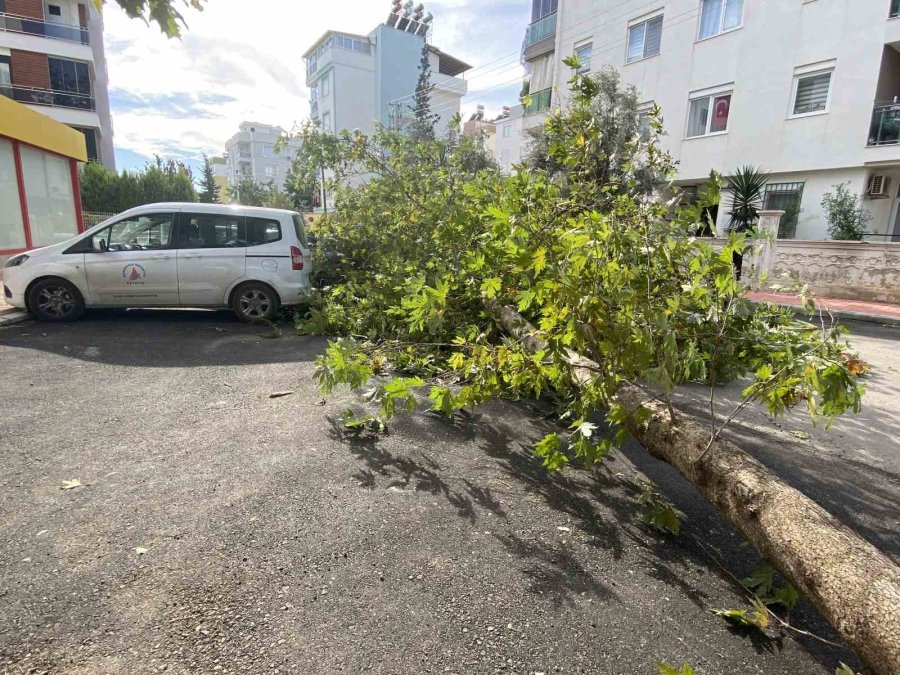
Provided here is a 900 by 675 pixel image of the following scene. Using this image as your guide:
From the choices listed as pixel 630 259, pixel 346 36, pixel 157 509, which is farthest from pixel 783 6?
pixel 346 36

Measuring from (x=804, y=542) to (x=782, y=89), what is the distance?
61.1 feet

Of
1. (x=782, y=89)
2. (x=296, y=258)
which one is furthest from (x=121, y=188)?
(x=782, y=89)

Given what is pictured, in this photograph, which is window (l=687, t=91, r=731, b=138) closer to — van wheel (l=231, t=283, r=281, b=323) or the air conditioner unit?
the air conditioner unit

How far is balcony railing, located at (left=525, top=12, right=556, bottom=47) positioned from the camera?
25.0 meters

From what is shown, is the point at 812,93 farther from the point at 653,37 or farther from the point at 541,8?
the point at 541,8

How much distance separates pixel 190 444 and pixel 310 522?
58.4 inches

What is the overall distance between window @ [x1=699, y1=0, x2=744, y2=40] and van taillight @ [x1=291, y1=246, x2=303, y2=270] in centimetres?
1746

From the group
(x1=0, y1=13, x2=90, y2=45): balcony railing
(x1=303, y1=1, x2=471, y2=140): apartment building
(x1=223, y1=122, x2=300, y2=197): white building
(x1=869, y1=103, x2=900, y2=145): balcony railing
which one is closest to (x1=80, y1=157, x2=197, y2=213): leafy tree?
(x1=0, y1=13, x2=90, y2=45): balcony railing

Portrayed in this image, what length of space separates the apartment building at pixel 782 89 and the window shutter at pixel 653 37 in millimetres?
47

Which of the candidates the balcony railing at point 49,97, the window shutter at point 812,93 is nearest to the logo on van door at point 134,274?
the window shutter at point 812,93

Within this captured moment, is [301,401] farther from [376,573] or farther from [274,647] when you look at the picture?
[274,647]

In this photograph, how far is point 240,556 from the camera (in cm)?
252

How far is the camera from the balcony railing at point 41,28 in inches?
1027

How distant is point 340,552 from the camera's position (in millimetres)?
2584
